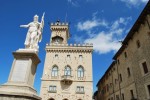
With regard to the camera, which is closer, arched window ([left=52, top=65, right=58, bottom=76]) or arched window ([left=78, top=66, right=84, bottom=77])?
arched window ([left=52, top=65, right=58, bottom=76])

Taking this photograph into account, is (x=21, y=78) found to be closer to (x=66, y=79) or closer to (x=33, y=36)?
(x=33, y=36)

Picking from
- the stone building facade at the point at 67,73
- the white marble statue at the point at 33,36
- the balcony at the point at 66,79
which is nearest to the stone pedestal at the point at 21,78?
the white marble statue at the point at 33,36

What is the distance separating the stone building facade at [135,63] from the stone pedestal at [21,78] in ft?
47.9

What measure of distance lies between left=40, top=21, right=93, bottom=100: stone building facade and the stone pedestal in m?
24.1

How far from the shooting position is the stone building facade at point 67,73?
32281 millimetres

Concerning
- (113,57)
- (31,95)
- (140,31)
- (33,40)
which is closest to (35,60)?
(33,40)

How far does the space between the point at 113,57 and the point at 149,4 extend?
15589 mm

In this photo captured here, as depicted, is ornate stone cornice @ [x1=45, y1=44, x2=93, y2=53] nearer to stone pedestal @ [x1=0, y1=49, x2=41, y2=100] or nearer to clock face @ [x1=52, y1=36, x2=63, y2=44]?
clock face @ [x1=52, y1=36, x2=63, y2=44]

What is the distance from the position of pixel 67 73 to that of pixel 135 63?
17.6 m

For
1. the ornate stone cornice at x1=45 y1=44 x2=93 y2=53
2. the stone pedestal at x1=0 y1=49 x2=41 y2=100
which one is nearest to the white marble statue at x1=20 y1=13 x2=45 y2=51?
the stone pedestal at x1=0 y1=49 x2=41 y2=100

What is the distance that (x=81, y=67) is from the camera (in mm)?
35562

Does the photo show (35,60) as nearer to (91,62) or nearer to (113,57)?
(113,57)

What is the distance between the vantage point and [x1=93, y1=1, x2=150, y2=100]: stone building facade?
18.2 meters

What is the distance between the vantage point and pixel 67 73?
114 feet
